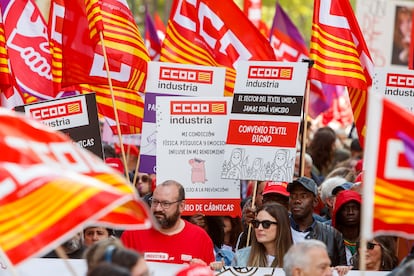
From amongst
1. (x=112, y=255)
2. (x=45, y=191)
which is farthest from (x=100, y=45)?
(x=112, y=255)

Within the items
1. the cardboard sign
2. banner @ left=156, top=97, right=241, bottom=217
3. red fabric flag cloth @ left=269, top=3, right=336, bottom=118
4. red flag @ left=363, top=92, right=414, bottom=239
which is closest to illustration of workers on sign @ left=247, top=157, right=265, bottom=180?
banner @ left=156, top=97, right=241, bottom=217

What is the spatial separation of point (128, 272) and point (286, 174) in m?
4.55

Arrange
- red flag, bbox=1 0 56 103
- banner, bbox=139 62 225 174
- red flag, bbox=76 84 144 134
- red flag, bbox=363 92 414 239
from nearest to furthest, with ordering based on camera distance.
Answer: red flag, bbox=363 92 414 239
banner, bbox=139 62 225 174
red flag, bbox=1 0 56 103
red flag, bbox=76 84 144 134

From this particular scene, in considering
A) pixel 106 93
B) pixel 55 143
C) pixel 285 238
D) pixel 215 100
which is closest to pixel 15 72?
pixel 106 93

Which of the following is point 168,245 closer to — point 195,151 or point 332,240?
point 332,240

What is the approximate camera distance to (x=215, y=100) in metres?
11.3

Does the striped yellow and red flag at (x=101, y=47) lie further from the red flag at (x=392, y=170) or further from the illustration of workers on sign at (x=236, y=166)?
the red flag at (x=392, y=170)

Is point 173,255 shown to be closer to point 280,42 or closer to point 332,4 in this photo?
point 332,4

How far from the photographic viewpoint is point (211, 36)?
13.5 meters

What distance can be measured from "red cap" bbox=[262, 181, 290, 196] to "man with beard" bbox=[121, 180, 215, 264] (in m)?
1.96

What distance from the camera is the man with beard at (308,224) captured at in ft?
34.0

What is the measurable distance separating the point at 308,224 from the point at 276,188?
974 mm

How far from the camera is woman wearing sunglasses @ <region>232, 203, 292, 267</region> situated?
9.78 meters

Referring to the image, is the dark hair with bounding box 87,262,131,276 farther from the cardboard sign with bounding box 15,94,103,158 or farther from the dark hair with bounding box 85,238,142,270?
A: the cardboard sign with bounding box 15,94,103,158
